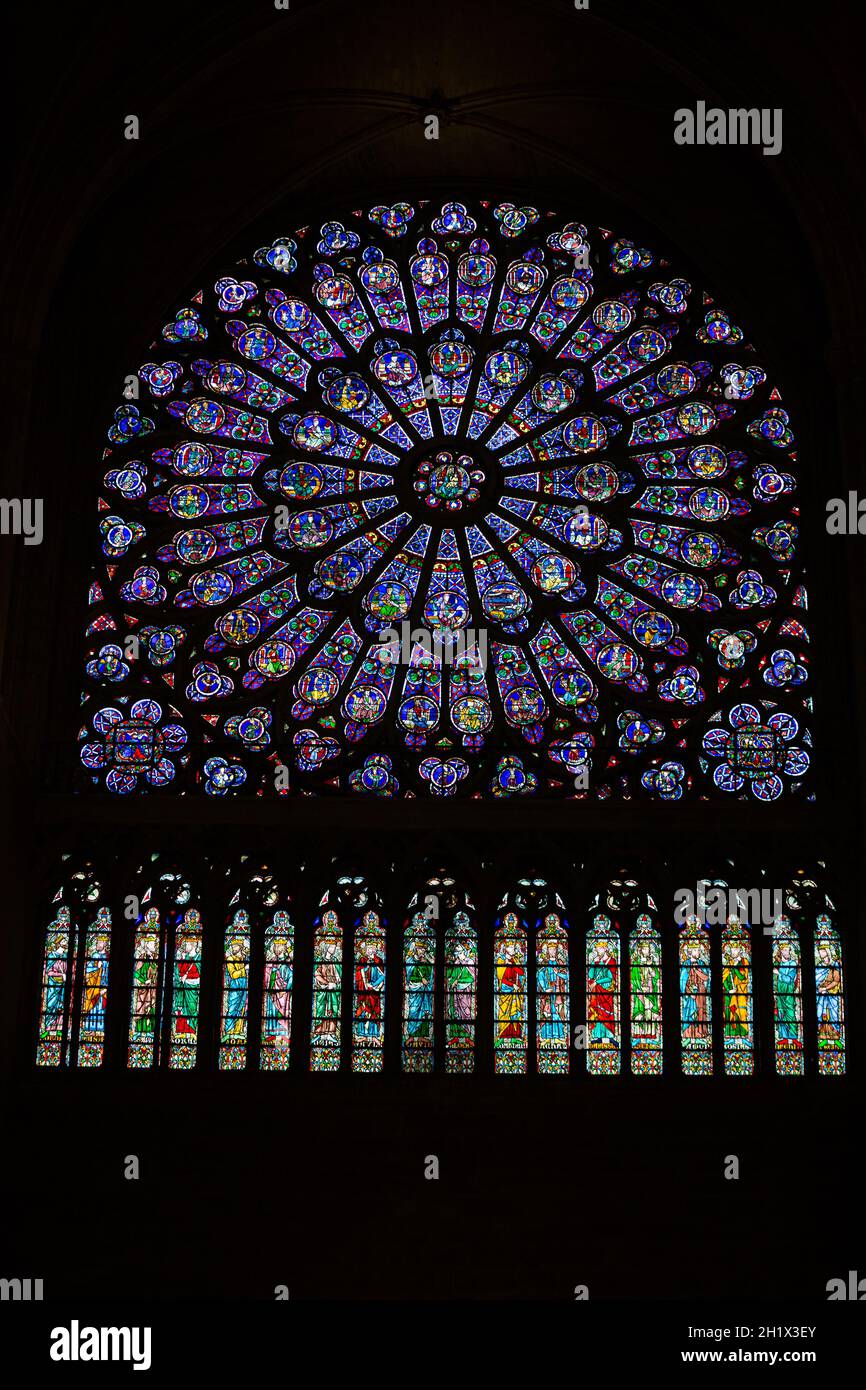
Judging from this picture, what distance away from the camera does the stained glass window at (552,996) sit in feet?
41.8

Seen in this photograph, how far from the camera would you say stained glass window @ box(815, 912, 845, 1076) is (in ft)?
41.7

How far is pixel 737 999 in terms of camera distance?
42.2ft

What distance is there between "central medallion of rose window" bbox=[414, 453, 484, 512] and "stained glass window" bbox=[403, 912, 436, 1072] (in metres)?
3.44

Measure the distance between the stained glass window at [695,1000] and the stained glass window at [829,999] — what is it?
2.29 feet

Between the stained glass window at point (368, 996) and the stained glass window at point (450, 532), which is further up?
the stained glass window at point (450, 532)

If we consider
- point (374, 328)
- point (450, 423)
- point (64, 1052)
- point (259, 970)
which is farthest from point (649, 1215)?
point (374, 328)

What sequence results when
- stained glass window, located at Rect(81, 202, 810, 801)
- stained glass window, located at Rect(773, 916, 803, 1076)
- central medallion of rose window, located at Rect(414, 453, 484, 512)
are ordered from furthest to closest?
central medallion of rose window, located at Rect(414, 453, 484, 512), stained glass window, located at Rect(81, 202, 810, 801), stained glass window, located at Rect(773, 916, 803, 1076)

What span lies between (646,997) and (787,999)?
0.90m

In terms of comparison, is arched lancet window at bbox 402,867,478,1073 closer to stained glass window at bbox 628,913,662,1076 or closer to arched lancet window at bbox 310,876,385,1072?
arched lancet window at bbox 310,876,385,1072

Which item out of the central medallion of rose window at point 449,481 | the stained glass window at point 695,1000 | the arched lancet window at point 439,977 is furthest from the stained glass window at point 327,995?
the central medallion of rose window at point 449,481

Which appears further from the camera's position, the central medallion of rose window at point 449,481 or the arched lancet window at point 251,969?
the central medallion of rose window at point 449,481

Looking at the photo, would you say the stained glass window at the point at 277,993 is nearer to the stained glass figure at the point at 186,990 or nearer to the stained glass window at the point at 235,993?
the stained glass window at the point at 235,993

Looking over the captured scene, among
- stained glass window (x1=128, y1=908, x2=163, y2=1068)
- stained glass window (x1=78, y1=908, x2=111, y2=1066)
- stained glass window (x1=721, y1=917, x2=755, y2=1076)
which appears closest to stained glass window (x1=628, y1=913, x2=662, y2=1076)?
stained glass window (x1=721, y1=917, x2=755, y2=1076)
